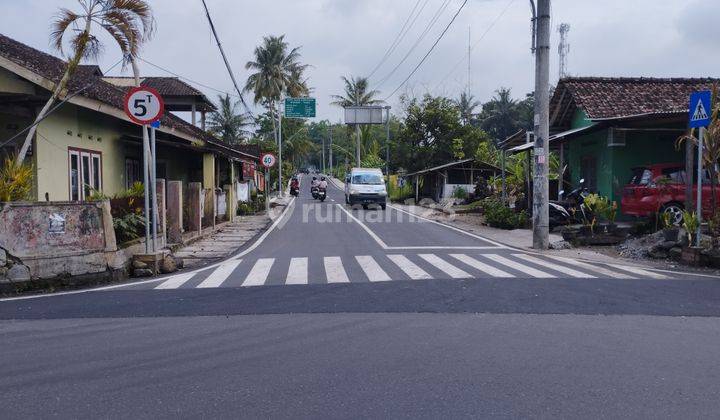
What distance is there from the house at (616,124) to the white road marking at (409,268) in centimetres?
847

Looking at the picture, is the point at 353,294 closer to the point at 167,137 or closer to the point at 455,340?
the point at 455,340

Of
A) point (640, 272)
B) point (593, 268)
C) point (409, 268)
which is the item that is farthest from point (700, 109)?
point (409, 268)

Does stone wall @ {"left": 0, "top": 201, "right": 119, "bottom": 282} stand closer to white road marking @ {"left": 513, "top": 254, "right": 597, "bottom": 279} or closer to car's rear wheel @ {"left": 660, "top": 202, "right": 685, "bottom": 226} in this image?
white road marking @ {"left": 513, "top": 254, "right": 597, "bottom": 279}

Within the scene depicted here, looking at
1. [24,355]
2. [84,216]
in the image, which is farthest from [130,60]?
[24,355]

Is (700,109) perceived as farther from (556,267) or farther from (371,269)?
(371,269)

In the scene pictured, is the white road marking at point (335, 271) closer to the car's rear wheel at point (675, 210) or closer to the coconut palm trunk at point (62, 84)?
the coconut palm trunk at point (62, 84)

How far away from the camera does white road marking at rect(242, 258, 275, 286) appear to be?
956 cm

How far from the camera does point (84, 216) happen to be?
10.1m

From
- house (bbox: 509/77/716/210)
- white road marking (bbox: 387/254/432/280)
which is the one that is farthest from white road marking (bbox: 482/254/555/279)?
house (bbox: 509/77/716/210)

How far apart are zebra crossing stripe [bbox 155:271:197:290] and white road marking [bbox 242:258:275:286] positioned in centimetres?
103

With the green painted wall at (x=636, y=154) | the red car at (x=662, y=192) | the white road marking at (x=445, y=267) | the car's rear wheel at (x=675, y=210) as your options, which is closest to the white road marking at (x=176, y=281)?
the white road marking at (x=445, y=267)

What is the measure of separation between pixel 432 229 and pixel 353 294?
1234 centimetres

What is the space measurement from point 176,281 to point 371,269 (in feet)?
11.0

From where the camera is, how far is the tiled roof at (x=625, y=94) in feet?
66.2
